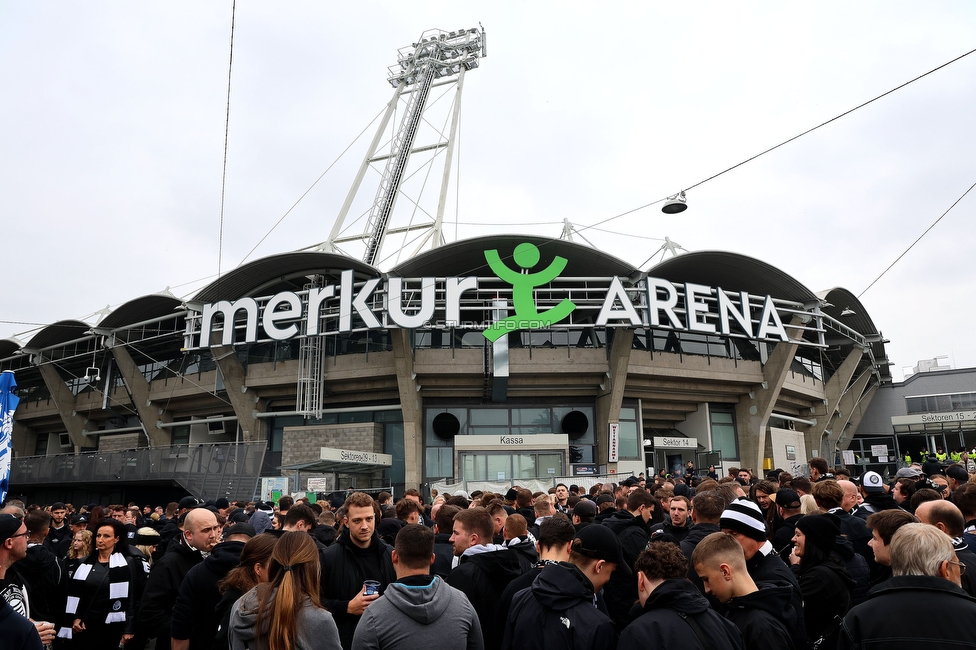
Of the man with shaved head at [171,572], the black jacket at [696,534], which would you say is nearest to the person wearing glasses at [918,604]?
the black jacket at [696,534]

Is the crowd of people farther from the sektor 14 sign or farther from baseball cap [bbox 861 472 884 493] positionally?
the sektor 14 sign

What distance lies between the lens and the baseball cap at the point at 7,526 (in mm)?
4363

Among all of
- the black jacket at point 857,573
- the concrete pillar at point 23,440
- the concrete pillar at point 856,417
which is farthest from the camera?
the concrete pillar at point 23,440

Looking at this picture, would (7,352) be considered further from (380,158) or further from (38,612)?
(38,612)

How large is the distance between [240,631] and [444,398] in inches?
1122

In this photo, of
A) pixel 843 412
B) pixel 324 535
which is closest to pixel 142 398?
pixel 324 535

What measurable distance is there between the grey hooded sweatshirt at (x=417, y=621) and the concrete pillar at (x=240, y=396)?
3021 cm

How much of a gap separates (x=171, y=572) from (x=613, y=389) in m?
26.0

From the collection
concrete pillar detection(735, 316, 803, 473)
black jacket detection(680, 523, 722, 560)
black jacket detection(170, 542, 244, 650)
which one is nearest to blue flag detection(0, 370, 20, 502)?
black jacket detection(170, 542, 244, 650)

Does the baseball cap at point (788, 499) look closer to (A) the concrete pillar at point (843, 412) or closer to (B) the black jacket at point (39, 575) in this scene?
(B) the black jacket at point (39, 575)

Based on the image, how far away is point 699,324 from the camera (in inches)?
1138

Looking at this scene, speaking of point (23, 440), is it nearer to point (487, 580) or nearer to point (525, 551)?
point (525, 551)

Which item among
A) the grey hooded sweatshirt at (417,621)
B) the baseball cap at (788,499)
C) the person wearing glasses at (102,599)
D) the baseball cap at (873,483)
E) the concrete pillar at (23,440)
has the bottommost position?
the person wearing glasses at (102,599)

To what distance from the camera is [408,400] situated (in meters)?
30.0
